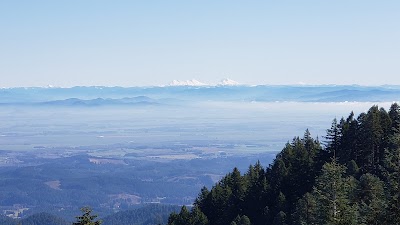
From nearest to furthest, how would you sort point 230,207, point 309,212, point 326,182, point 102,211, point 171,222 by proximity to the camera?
point 326,182 → point 309,212 → point 230,207 → point 171,222 → point 102,211

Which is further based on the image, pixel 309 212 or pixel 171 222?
pixel 171 222

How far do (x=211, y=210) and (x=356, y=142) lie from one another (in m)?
13.4

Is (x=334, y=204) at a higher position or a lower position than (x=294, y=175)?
higher

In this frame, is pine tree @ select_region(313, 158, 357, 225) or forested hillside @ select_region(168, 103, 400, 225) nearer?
pine tree @ select_region(313, 158, 357, 225)

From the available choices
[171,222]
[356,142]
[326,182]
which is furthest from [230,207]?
[326,182]

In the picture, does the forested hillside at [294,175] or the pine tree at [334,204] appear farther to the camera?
the forested hillside at [294,175]

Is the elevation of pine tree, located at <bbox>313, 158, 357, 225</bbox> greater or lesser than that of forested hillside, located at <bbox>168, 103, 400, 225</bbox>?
greater

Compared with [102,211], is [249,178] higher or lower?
higher

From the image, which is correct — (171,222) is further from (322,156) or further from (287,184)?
(322,156)

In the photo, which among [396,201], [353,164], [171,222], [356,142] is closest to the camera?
[396,201]

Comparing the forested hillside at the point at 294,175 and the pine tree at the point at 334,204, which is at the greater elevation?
the pine tree at the point at 334,204

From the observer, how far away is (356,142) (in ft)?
137

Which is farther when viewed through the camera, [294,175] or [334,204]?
[294,175]

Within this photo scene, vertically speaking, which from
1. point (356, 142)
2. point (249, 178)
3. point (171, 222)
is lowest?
point (171, 222)
